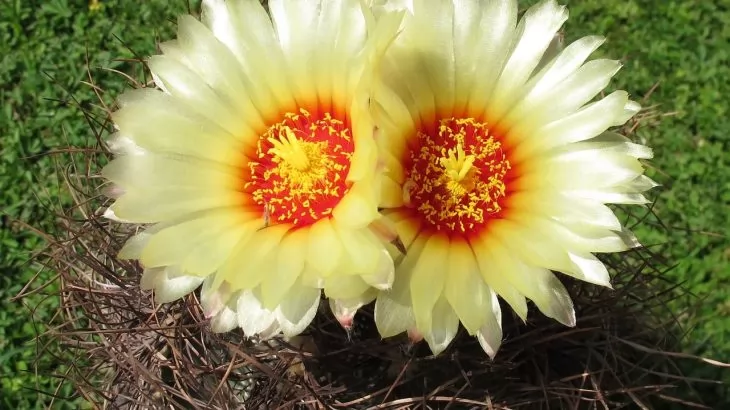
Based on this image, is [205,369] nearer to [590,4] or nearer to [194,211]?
[194,211]

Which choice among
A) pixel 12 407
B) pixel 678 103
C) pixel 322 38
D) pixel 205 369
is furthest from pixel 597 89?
pixel 12 407

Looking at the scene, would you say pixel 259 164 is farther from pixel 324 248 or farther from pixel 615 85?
pixel 615 85

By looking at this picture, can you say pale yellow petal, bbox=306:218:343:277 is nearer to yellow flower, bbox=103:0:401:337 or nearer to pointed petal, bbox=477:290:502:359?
yellow flower, bbox=103:0:401:337

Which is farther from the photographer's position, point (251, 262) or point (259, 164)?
point (259, 164)

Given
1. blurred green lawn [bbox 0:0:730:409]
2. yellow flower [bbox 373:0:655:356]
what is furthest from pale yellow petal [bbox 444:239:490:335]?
blurred green lawn [bbox 0:0:730:409]

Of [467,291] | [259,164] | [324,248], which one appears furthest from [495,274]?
[259,164]

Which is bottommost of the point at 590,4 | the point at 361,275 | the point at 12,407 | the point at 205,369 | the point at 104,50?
the point at 12,407

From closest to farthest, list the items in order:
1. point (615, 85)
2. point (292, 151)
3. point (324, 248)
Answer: point (324, 248)
point (292, 151)
point (615, 85)

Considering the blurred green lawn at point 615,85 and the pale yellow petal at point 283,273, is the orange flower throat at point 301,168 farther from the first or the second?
the blurred green lawn at point 615,85
